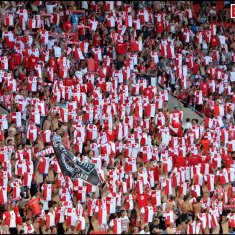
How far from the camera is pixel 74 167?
1248 inches

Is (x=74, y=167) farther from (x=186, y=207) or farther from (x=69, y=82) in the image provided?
(x=69, y=82)

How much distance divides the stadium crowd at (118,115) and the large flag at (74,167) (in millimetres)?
275

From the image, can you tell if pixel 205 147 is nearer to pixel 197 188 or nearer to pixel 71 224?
pixel 197 188

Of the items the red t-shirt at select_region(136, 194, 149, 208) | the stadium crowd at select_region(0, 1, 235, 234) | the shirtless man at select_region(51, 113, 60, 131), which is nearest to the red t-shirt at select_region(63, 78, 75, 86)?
the stadium crowd at select_region(0, 1, 235, 234)

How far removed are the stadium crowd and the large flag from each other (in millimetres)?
275

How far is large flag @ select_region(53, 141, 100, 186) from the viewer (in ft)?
104

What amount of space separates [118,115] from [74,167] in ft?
12.3

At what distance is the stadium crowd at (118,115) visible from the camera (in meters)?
31.5

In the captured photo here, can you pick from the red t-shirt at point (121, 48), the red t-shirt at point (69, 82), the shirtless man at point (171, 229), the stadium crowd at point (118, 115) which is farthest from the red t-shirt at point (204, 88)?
the shirtless man at point (171, 229)

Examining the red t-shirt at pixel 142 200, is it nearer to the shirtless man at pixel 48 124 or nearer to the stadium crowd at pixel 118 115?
the stadium crowd at pixel 118 115

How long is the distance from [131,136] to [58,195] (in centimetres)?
350

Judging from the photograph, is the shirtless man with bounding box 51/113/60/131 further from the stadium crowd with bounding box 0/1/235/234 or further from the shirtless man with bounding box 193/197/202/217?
the shirtless man with bounding box 193/197/202/217

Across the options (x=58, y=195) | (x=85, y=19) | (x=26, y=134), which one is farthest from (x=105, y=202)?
(x=85, y=19)

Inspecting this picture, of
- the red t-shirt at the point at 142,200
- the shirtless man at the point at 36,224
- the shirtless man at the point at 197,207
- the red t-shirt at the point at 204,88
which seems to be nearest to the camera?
the shirtless man at the point at 36,224
